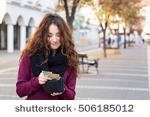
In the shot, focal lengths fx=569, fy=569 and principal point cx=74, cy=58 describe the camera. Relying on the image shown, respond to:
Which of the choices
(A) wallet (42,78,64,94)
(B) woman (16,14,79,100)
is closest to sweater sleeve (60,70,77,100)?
(B) woman (16,14,79,100)

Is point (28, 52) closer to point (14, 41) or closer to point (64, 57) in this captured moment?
point (64, 57)

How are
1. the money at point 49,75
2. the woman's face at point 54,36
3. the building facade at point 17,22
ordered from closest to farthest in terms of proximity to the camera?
the money at point 49,75 < the woman's face at point 54,36 < the building facade at point 17,22

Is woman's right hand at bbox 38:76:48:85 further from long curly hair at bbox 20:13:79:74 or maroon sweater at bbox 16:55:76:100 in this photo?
long curly hair at bbox 20:13:79:74

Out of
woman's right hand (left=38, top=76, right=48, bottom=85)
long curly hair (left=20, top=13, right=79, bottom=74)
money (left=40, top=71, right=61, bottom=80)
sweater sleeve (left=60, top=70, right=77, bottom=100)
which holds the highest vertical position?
long curly hair (left=20, top=13, right=79, bottom=74)

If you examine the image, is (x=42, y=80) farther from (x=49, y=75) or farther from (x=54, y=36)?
(x=54, y=36)

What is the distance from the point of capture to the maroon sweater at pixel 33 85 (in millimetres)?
3717

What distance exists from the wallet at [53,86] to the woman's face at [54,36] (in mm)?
239

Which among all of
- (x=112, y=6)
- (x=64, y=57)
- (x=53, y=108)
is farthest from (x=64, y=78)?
(x=112, y=6)

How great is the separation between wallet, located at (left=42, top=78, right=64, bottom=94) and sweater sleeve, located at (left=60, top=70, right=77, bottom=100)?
109 mm

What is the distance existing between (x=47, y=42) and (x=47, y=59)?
0.37 ft

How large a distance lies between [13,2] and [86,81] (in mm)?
33623

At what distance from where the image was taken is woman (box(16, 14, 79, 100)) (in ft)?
12.2

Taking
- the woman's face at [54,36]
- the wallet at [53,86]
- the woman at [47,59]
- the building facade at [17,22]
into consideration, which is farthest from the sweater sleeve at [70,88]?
the building facade at [17,22]

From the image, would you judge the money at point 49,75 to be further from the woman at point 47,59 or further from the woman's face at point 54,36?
the woman's face at point 54,36
